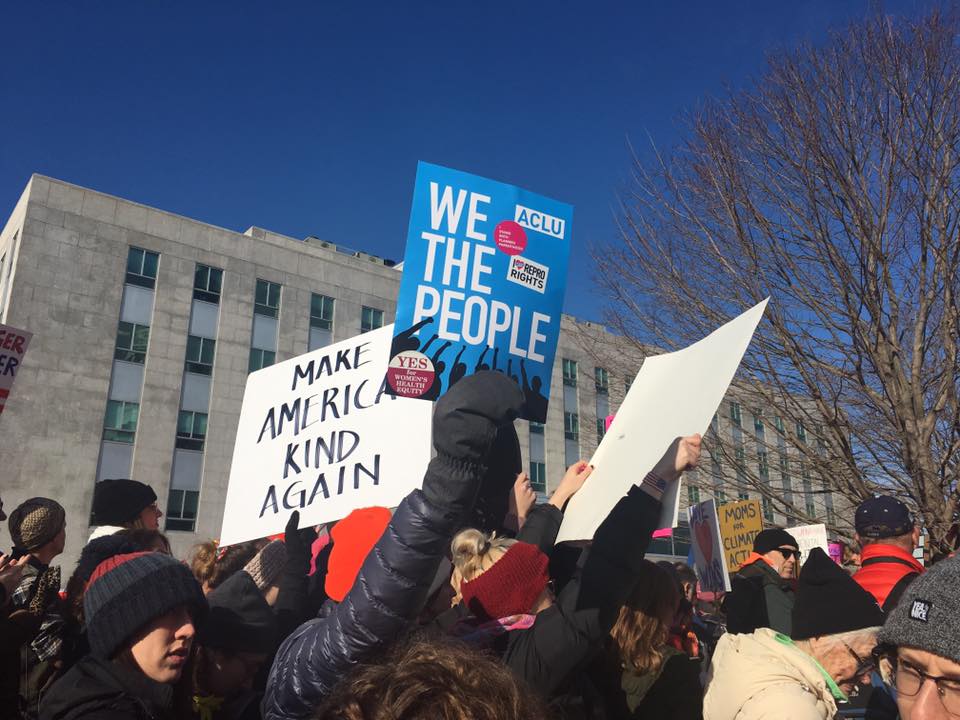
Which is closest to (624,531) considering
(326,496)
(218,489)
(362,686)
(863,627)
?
(362,686)

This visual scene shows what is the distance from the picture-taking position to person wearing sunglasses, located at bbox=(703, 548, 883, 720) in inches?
90.4

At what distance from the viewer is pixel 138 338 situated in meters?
30.0

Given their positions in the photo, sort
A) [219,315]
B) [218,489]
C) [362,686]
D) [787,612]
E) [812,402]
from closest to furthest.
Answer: [362,686] < [787,612] < [812,402] < [218,489] < [219,315]

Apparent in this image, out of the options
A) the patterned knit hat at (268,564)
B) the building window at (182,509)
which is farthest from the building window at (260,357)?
the patterned knit hat at (268,564)

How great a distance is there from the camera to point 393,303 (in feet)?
123

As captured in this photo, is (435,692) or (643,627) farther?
(643,627)

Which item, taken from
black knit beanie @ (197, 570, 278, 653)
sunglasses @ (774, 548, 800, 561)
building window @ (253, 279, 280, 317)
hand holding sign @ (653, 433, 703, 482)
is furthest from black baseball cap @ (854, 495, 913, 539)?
building window @ (253, 279, 280, 317)

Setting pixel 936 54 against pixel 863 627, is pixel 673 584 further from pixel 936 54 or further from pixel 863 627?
pixel 936 54

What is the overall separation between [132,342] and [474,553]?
99.7 ft

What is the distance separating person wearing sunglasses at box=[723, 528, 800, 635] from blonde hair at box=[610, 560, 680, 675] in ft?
6.82

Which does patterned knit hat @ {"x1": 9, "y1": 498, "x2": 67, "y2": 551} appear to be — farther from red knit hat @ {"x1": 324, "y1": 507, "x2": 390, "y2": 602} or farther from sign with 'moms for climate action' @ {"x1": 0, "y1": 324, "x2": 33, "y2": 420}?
sign with 'moms for climate action' @ {"x1": 0, "y1": 324, "x2": 33, "y2": 420}

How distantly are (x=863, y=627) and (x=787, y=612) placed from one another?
2034mm

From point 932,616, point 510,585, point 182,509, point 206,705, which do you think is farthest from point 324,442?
point 182,509

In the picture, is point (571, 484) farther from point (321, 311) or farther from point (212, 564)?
Answer: point (321, 311)
